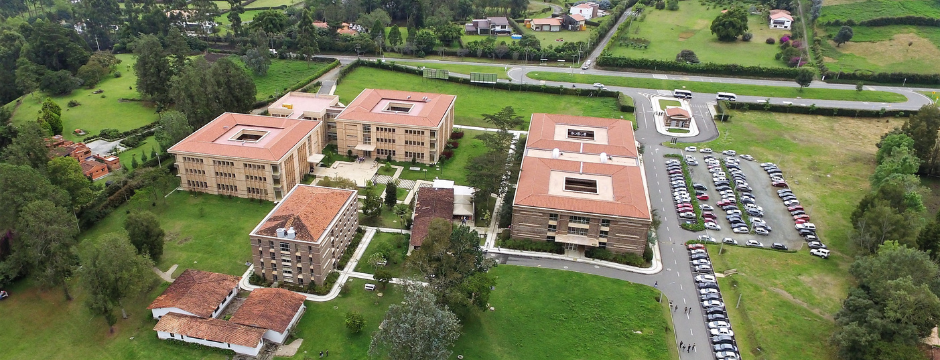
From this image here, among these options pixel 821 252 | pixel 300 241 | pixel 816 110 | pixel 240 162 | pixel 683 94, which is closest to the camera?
pixel 300 241

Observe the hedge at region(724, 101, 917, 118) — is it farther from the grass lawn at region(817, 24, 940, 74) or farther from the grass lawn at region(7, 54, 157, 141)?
the grass lawn at region(7, 54, 157, 141)

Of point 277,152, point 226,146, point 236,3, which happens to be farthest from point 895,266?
point 236,3

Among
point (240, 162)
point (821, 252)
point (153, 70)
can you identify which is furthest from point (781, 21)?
point (153, 70)

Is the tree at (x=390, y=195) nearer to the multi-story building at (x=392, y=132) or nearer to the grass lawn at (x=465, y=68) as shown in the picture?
the multi-story building at (x=392, y=132)

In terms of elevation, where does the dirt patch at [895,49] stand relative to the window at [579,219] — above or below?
above

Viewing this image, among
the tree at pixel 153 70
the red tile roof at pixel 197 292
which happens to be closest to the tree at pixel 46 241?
the red tile roof at pixel 197 292

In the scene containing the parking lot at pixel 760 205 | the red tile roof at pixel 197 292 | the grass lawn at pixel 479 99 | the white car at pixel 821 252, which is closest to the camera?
the red tile roof at pixel 197 292

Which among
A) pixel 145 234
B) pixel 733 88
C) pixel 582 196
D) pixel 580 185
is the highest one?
pixel 733 88

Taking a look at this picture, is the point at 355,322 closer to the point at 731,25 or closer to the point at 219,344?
the point at 219,344
